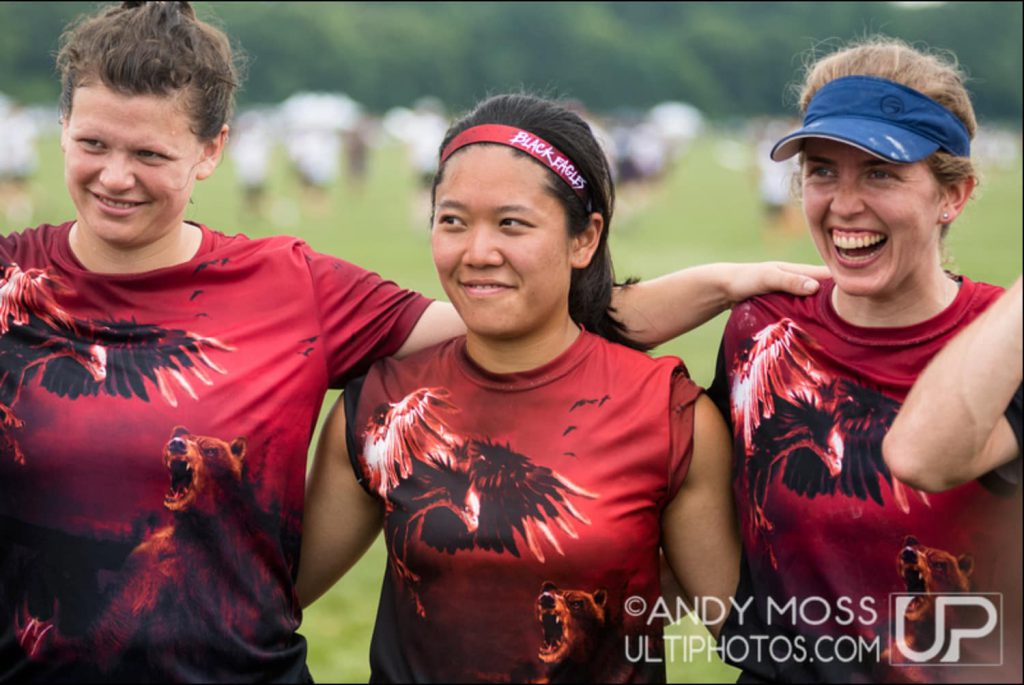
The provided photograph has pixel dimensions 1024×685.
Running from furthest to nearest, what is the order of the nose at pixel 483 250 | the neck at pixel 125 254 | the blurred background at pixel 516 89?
the blurred background at pixel 516 89
the neck at pixel 125 254
the nose at pixel 483 250

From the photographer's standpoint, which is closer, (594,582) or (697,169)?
(594,582)

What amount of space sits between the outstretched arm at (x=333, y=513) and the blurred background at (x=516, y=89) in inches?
34.4

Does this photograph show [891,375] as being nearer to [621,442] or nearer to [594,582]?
[621,442]

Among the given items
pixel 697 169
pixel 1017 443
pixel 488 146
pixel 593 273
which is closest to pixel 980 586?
pixel 1017 443

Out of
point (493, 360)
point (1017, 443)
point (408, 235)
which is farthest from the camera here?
point (408, 235)

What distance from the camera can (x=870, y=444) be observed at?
2.84m

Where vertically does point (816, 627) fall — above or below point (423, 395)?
below

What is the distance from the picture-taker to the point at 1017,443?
8.68 feet

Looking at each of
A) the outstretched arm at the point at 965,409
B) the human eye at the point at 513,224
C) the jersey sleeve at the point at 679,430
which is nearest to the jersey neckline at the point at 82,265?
the human eye at the point at 513,224

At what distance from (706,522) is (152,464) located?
130 centimetres

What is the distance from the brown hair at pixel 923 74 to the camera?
292cm

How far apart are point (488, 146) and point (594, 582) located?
1.02 m

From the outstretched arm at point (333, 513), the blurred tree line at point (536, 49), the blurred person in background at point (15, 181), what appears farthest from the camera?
the blurred tree line at point (536, 49)

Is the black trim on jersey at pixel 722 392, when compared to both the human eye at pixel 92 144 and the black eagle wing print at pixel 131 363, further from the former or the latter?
the human eye at pixel 92 144
